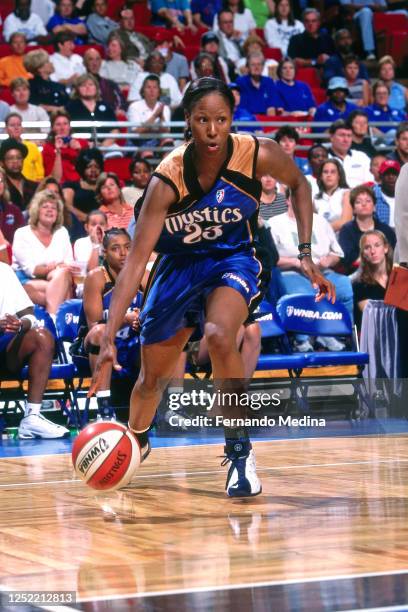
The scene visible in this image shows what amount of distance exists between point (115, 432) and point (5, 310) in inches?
161

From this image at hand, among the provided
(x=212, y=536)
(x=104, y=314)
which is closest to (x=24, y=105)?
(x=104, y=314)

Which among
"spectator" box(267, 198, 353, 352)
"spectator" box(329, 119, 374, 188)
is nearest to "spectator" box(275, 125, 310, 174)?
"spectator" box(329, 119, 374, 188)

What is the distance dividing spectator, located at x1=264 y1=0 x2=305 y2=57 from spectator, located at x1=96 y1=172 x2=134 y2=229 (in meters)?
6.95

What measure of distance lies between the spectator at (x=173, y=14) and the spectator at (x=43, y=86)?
11.9 ft

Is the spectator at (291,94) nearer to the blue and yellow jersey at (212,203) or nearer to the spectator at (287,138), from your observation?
the spectator at (287,138)

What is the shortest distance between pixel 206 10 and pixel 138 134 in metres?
4.78

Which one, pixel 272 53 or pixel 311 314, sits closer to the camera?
pixel 311 314

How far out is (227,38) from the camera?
1655 centimetres

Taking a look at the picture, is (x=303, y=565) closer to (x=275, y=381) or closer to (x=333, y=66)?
(x=275, y=381)

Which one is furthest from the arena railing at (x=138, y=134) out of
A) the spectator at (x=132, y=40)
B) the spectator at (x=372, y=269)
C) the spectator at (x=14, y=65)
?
the spectator at (x=372, y=269)

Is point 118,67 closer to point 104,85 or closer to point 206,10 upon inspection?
point 104,85

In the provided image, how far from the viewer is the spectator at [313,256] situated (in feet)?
35.4

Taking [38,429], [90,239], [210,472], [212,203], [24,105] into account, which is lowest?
[210,472]

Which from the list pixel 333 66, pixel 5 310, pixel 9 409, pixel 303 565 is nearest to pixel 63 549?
pixel 303 565
